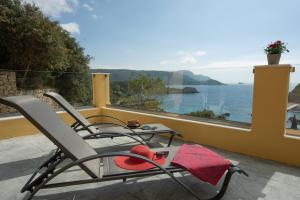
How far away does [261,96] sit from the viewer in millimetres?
3379

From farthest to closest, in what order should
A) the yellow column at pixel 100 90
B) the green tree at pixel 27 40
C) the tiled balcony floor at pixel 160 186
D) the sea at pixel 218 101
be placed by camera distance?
the green tree at pixel 27 40 < the yellow column at pixel 100 90 < the sea at pixel 218 101 < the tiled balcony floor at pixel 160 186

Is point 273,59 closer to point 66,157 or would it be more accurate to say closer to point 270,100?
point 270,100

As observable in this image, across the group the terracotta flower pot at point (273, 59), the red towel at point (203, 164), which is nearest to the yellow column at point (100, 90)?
the red towel at point (203, 164)

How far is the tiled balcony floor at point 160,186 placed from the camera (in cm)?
225

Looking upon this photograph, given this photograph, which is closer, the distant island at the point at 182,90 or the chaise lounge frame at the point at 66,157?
the chaise lounge frame at the point at 66,157

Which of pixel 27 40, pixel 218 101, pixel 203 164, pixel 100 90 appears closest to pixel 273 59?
pixel 218 101

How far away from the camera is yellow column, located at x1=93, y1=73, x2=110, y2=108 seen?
20.1 ft

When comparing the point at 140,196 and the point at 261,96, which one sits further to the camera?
the point at 261,96

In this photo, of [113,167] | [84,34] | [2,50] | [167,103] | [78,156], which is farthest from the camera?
[84,34]

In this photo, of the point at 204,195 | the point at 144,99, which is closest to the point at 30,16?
the point at 144,99

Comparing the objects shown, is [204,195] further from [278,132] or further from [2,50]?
[2,50]

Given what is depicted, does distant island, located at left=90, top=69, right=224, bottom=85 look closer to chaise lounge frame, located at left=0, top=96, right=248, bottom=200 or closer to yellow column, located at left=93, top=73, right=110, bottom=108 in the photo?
yellow column, located at left=93, top=73, right=110, bottom=108

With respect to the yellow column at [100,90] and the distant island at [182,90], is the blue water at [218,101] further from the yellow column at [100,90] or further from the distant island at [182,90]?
the yellow column at [100,90]

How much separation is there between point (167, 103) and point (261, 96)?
227 centimetres
